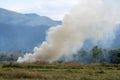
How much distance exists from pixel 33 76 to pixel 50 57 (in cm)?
3800

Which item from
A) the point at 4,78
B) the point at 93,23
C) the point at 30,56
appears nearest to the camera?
the point at 4,78

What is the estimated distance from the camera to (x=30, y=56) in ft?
222

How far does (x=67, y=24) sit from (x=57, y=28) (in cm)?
261

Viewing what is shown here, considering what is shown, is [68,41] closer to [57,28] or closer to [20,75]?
[57,28]

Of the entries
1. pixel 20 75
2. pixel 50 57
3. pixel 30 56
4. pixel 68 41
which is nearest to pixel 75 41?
pixel 68 41

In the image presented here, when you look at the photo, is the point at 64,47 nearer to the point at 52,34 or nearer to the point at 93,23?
the point at 52,34

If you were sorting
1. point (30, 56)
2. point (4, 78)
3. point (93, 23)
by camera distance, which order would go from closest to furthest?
point (4, 78) < point (93, 23) < point (30, 56)

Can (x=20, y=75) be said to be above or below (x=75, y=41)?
below

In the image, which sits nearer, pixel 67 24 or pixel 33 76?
pixel 33 76

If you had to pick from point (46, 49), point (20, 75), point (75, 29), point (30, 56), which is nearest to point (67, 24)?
point (75, 29)

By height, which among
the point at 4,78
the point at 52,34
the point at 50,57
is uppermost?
the point at 52,34

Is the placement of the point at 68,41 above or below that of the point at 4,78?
above

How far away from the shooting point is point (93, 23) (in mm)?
62188

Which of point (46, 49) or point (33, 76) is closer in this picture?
point (33, 76)
